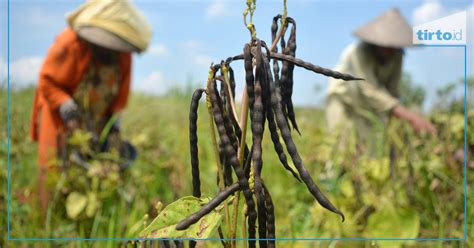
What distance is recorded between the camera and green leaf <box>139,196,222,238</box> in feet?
2.58

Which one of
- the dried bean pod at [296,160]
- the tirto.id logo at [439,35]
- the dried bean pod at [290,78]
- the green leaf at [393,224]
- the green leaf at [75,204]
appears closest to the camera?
the dried bean pod at [296,160]

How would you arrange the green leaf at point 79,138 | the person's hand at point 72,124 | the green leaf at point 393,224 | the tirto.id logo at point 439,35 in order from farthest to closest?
1. the person's hand at point 72,124
2. the green leaf at point 79,138
3. the green leaf at point 393,224
4. the tirto.id logo at point 439,35

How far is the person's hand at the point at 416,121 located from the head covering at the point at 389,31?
0.35 metres

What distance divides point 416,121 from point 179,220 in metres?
2.48

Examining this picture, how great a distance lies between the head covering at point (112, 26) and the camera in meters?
2.49

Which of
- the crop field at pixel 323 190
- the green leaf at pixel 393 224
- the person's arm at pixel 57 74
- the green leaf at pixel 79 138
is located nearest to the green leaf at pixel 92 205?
the crop field at pixel 323 190

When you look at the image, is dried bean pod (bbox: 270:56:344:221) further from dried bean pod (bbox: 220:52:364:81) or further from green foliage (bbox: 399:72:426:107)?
green foliage (bbox: 399:72:426:107)

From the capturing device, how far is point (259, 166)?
73 cm

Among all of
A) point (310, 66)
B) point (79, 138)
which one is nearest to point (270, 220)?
point (310, 66)

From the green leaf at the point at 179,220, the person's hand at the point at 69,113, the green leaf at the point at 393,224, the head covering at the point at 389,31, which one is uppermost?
the head covering at the point at 389,31

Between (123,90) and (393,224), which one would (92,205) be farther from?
(393,224)

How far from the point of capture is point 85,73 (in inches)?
108

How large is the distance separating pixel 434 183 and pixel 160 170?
1223 mm

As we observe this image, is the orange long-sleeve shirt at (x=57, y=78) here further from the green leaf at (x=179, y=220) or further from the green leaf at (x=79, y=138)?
the green leaf at (x=179, y=220)
